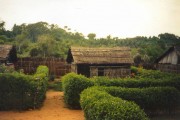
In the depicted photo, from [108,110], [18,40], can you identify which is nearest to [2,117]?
[108,110]

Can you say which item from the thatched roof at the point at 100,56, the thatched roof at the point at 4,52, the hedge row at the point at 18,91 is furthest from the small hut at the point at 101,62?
the hedge row at the point at 18,91

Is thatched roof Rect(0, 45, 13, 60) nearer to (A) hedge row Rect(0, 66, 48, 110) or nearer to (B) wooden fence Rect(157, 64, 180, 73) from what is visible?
(A) hedge row Rect(0, 66, 48, 110)

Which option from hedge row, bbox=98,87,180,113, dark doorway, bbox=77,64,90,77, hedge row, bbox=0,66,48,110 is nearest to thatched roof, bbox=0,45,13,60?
dark doorway, bbox=77,64,90,77

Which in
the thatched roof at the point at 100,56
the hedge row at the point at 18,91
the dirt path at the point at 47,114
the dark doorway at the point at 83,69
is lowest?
the dirt path at the point at 47,114

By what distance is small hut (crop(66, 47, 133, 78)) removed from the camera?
2253 centimetres

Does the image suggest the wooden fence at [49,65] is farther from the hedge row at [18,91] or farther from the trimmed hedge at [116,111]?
the trimmed hedge at [116,111]

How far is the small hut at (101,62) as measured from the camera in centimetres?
2253

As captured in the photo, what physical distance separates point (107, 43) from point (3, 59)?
114 ft

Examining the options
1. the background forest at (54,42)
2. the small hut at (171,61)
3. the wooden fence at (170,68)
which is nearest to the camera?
the wooden fence at (170,68)

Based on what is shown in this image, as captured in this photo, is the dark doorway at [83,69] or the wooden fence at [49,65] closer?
the dark doorway at [83,69]

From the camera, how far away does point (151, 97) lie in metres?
12.3

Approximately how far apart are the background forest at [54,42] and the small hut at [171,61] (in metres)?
3.81

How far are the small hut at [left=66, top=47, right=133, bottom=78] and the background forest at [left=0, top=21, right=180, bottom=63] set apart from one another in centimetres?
1081

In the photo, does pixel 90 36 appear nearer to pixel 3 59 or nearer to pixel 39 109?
pixel 3 59
